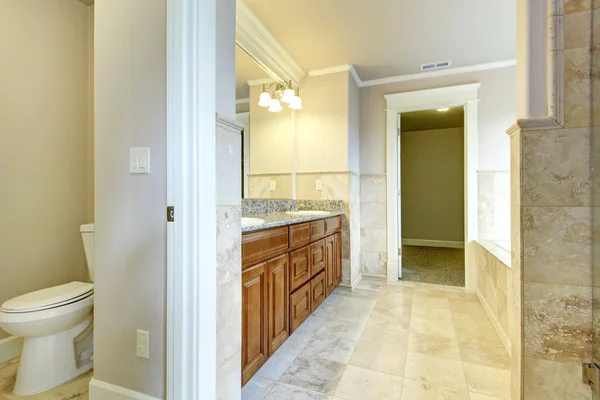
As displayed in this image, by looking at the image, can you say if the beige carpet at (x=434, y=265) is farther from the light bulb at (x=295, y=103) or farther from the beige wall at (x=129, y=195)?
the beige wall at (x=129, y=195)

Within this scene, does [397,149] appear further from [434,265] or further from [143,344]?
[143,344]

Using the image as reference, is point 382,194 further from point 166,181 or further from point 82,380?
point 82,380

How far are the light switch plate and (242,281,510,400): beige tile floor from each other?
1.20 metres

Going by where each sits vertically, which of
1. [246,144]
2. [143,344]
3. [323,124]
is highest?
[323,124]

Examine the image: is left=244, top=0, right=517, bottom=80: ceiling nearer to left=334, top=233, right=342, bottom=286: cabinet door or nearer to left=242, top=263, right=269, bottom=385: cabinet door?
left=334, top=233, right=342, bottom=286: cabinet door

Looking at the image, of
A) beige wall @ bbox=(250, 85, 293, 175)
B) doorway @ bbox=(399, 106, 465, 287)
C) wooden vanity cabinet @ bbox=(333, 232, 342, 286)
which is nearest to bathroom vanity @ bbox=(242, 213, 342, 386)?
wooden vanity cabinet @ bbox=(333, 232, 342, 286)

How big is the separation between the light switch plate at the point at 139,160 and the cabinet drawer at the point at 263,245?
1.70 feet

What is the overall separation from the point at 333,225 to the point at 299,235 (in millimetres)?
842

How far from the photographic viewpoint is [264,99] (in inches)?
108

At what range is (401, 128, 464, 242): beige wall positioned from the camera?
5.54 m

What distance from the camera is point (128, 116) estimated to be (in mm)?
1161

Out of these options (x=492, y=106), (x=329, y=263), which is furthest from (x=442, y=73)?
(x=329, y=263)

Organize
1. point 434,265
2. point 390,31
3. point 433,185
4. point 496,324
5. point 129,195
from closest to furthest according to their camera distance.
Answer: point 129,195, point 496,324, point 390,31, point 434,265, point 433,185

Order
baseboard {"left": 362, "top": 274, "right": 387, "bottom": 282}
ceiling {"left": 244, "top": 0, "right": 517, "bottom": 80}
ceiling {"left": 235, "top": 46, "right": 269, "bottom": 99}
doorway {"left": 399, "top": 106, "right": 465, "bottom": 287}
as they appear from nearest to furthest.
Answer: ceiling {"left": 244, "top": 0, "right": 517, "bottom": 80} → ceiling {"left": 235, "top": 46, "right": 269, "bottom": 99} → baseboard {"left": 362, "top": 274, "right": 387, "bottom": 282} → doorway {"left": 399, "top": 106, "right": 465, "bottom": 287}
